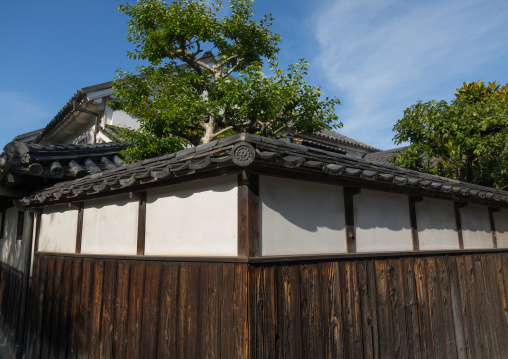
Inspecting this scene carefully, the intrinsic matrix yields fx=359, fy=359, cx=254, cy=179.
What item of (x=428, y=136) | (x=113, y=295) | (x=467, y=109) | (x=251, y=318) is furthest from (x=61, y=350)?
(x=467, y=109)

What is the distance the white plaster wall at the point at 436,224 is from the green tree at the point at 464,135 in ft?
10.6

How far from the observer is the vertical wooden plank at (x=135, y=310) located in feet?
17.6

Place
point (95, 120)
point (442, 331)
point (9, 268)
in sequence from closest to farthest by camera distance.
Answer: point (442, 331), point (9, 268), point (95, 120)

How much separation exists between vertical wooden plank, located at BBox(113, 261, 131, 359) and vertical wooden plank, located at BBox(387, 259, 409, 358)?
420 cm

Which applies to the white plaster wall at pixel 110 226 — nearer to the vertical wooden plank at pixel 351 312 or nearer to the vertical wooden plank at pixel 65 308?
the vertical wooden plank at pixel 65 308

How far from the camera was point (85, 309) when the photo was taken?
22.1ft

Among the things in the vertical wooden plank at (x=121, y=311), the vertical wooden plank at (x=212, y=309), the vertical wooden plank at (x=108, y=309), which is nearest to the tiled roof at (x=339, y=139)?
the vertical wooden plank at (x=108, y=309)

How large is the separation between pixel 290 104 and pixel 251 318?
752 centimetres

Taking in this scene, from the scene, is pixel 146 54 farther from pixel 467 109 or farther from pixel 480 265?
pixel 480 265

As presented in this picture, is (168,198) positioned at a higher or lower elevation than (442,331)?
higher

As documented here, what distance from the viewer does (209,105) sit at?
9797 millimetres

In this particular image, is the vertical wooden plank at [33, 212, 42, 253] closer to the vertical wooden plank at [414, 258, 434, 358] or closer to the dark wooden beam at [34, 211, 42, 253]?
the dark wooden beam at [34, 211, 42, 253]

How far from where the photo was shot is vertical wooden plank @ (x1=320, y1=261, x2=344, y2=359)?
4660 mm

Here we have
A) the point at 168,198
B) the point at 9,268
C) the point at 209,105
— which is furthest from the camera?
the point at 9,268
